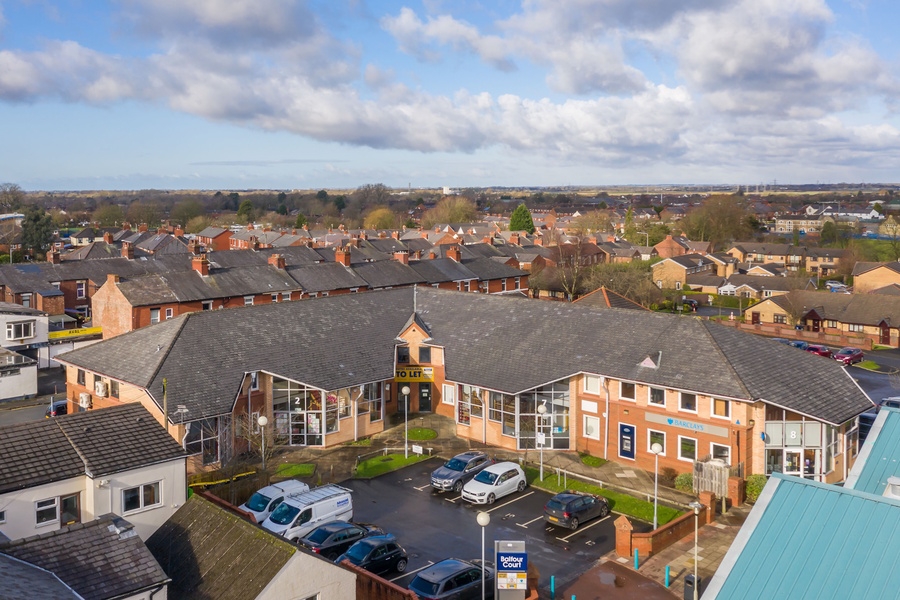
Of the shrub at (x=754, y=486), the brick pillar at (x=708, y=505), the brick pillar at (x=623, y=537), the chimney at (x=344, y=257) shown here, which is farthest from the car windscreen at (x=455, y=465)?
the chimney at (x=344, y=257)

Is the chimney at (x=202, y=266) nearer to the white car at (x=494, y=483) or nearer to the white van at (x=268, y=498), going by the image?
the white van at (x=268, y=498)

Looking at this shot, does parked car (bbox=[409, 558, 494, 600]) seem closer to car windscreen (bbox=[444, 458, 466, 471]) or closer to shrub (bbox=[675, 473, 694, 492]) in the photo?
car windscreen (bbox=[444, 458, 466, 471])

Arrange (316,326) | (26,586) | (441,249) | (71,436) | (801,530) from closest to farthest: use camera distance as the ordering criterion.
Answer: (801,530)
(26,586)
(71,436)
(316,326)
(441,249)

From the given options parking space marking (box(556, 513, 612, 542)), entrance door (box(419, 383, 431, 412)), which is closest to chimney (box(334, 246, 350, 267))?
entrance door (box(419, 383, 431, 412))

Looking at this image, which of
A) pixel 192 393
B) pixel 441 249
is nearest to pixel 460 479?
pixel 192 393

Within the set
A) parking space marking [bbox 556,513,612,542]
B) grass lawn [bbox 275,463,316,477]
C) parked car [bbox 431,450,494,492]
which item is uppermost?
parked car [bbox 431,450,494,492]

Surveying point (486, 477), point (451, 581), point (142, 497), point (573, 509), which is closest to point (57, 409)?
point (142, 497)

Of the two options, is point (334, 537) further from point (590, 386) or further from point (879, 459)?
point (879, 459)

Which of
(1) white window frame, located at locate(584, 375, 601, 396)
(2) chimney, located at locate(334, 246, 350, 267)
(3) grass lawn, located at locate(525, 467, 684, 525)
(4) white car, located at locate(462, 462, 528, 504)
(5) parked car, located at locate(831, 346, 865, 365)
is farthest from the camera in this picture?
(2) chimney, located at locate(334, 246, 350, 267)

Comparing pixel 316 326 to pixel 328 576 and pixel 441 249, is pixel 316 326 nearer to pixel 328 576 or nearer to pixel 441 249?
pixel 328 576
